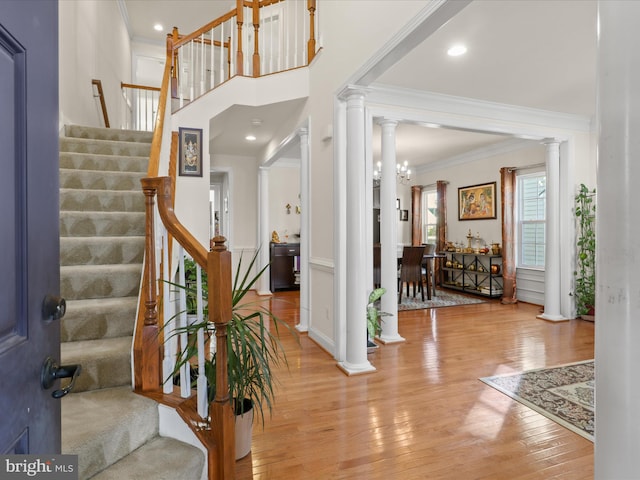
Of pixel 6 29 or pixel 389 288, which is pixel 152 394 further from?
pixel 389 288

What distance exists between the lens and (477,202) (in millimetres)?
7047

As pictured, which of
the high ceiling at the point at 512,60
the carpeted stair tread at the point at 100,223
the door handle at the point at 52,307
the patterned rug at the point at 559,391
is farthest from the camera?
the high ceiling at the point at 512,60

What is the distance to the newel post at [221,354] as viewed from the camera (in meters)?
1.39

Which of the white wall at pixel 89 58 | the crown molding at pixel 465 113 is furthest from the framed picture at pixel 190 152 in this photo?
the crown molding at pixel 465 113

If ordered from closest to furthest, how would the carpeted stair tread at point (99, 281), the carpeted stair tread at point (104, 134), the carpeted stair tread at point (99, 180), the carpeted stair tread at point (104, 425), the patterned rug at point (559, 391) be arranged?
1. the carpeted stair tread at point (104, 425)
2. the carpeted stair tread at point (99, 281)
3. the patterned rug at point (559, 391)
4. the carpeted stair tread at point (99, 180)
5. the carpeted stair tread at point (104, 134)

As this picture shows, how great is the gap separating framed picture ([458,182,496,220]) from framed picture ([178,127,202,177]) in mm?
5200

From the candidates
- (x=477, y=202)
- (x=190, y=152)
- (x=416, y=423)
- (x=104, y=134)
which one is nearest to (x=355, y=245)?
(x=416, y=423)

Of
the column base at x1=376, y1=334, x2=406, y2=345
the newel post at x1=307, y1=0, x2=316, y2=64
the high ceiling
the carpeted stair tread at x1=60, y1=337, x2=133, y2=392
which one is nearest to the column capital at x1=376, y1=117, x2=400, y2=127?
the high ceiling

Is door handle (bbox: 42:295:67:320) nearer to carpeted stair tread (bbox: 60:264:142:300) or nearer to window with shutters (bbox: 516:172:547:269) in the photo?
carpeted stair tread (bbox: 60:264:142:300)

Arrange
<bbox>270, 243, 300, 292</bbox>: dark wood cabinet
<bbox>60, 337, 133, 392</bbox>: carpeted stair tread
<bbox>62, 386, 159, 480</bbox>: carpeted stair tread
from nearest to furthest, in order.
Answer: <bbox>62, 386, 159, 480</bbox>: carpeted stair tread → <bbox>60, 337, 133, 392</bbox>: carpeted stair tread → <bbox>270, 243, 300, 292</bbox>: dark wood cabinet

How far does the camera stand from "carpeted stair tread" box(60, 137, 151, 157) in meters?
3.33

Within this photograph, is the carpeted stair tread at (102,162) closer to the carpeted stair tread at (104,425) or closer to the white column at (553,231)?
the carpeted stair tread at (104,425)

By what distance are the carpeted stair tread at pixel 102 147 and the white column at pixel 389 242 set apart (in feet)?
8.22

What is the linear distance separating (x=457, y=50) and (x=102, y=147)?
336cm
